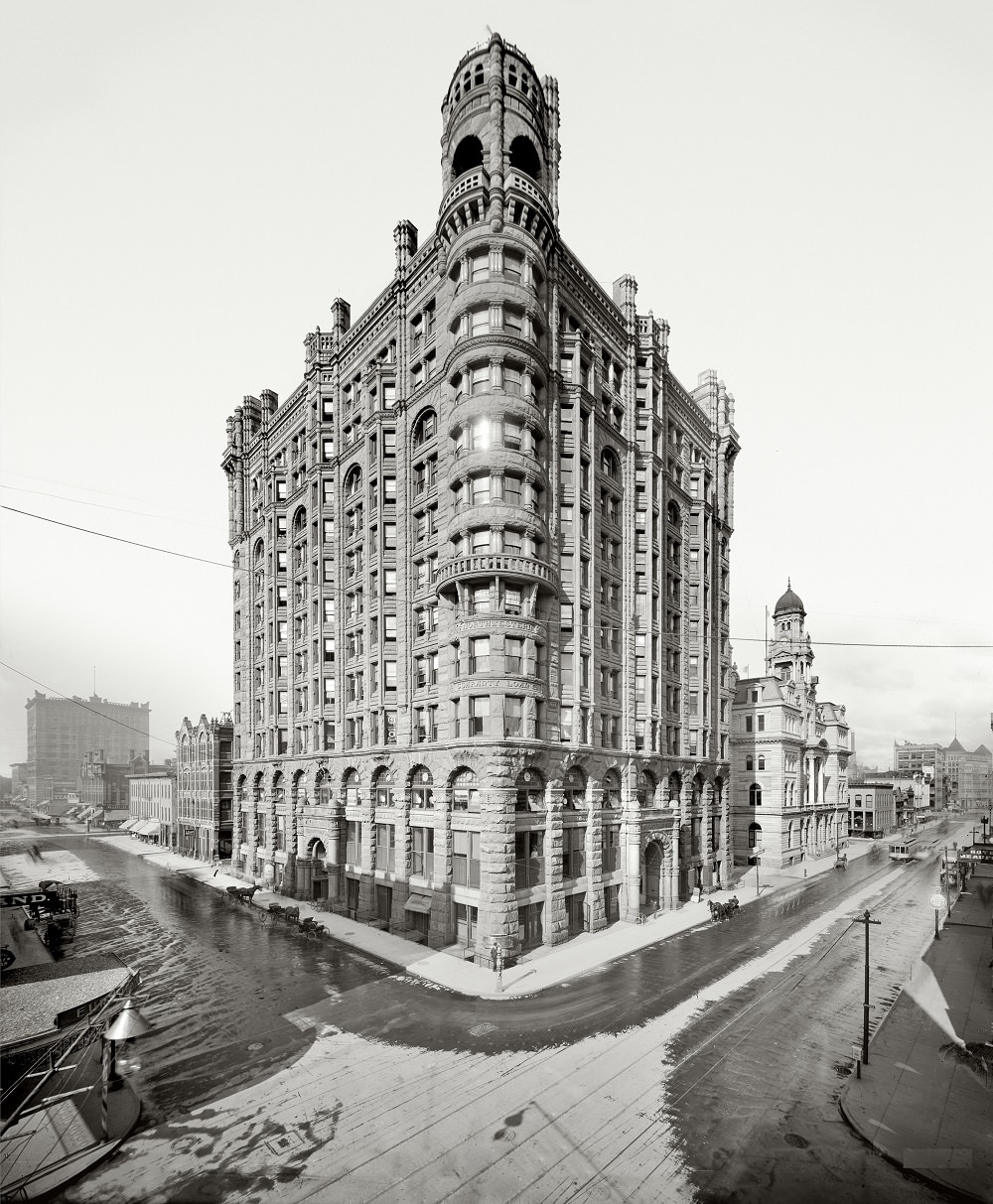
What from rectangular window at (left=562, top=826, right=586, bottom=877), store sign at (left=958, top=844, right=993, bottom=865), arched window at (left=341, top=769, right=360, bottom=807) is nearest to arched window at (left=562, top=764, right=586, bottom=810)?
rectangular window at (left=562, top=826, right=586, bottom=877)

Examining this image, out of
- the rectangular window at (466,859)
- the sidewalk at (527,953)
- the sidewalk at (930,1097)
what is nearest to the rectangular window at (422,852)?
the rectangular window at (466,859)

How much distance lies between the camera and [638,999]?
91.0ft

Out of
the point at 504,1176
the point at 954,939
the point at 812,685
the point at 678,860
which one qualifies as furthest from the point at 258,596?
the point at 812,685

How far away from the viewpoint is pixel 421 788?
39.6 metres

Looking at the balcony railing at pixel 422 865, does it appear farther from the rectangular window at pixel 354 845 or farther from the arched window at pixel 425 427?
the arched window at pixel 425 427

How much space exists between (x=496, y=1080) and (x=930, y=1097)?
43.8 feet

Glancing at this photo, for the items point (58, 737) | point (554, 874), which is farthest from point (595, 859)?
point (58, 737)

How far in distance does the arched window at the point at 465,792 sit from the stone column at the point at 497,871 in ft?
4.55

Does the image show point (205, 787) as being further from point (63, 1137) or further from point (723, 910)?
point (63, 1137)

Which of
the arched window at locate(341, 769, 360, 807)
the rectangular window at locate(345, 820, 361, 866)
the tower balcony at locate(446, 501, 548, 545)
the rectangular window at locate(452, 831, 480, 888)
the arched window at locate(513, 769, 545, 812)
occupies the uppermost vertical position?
the tower balcony at locate(446, 501, 548, 545)

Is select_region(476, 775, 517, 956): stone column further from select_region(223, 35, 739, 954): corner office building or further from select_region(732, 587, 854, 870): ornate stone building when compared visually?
select_region(732, 587, 854, 870): ornate stone building

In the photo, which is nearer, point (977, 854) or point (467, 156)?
point (467, 156)

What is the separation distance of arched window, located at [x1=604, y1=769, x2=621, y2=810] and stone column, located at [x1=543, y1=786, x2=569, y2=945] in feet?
18.7

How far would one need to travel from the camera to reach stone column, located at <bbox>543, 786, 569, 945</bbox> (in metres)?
35.7
